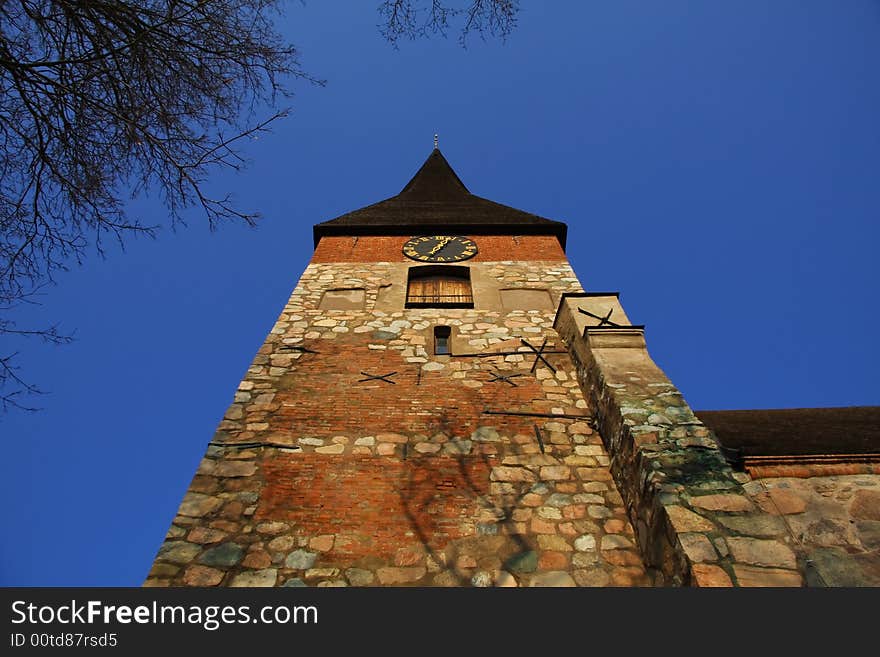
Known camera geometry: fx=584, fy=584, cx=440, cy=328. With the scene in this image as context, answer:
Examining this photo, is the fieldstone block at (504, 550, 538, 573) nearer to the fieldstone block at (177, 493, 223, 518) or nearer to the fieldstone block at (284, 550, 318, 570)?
the fieldstone block at (284, 550, 318, 570)

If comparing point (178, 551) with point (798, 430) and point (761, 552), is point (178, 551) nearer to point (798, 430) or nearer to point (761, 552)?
point (761, 552)

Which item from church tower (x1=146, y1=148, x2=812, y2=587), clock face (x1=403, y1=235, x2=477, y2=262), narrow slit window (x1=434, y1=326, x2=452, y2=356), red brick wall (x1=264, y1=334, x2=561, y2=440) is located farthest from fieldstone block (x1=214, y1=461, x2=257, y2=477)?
clock face (x1=403, y1=235, x2=477, y2=262)

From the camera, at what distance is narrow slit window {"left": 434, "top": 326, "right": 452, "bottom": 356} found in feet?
24.9

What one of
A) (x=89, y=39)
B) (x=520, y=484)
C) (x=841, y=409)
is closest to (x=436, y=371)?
(x=520, y=484)

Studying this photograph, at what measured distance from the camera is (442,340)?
7.89m

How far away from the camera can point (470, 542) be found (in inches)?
190

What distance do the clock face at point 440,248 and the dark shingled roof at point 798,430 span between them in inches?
188

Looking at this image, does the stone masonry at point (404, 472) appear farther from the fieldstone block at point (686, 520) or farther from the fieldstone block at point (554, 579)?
the fieldstone block at point (686, 520)

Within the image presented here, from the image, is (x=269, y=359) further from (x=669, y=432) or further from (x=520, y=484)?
(x=669, y=432)

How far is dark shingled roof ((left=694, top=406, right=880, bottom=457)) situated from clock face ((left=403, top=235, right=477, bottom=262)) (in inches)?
188

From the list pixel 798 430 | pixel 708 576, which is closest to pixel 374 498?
pixel 708 576

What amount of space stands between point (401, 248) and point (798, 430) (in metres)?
6.80

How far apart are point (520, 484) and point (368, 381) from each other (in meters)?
2.26

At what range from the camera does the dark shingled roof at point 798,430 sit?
6.20 metres
